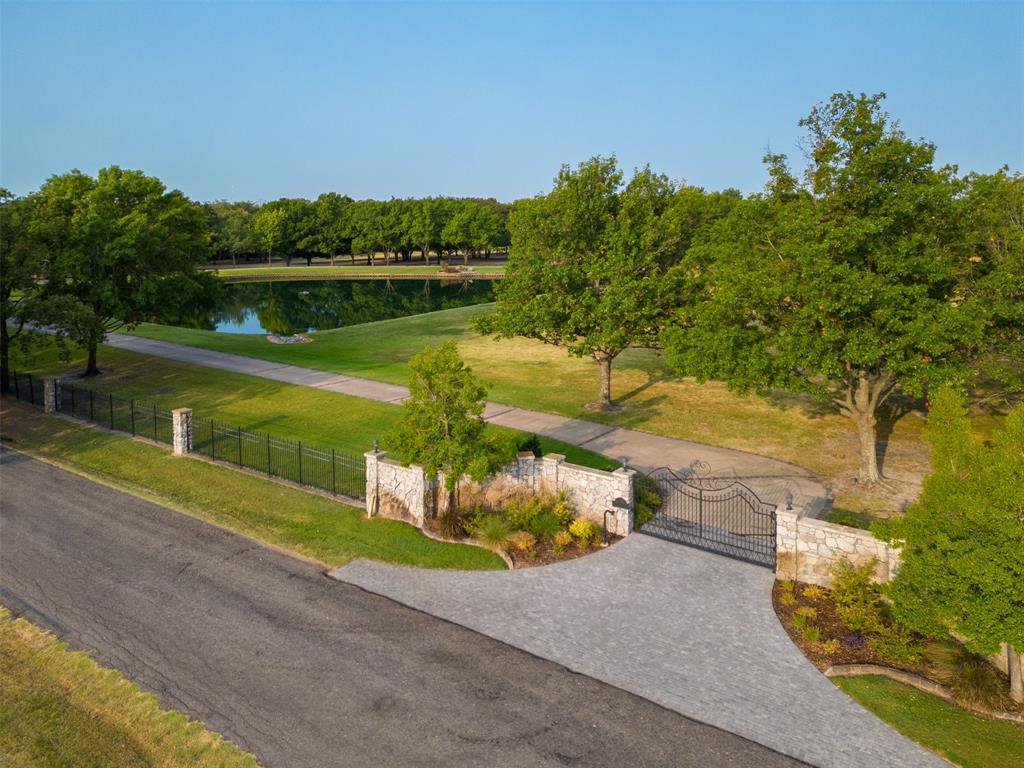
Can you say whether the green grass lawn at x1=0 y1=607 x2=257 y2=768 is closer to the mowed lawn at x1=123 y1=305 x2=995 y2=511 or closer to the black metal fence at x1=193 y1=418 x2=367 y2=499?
the black metal fence at x1=193 y1=418 x2=367 y2=499

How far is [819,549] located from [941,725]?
16.7 feet

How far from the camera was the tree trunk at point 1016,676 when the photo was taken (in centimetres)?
1296

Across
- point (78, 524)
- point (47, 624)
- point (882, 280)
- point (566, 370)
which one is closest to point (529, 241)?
point (566, 370)

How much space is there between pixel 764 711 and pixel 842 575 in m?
4.81

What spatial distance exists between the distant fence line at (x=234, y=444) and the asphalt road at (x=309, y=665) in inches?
185

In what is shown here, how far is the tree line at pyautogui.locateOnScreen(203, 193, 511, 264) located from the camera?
426 feet

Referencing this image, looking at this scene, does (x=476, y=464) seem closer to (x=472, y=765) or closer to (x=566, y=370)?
(x=472, y=765)

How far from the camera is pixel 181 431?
2638 centimetres

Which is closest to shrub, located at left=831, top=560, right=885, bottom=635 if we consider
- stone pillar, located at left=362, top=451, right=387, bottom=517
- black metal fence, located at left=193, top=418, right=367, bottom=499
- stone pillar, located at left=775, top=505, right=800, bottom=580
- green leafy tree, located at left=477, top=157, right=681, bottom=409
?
stone pillar, located at left=775, top=505, right=800, bottom=580

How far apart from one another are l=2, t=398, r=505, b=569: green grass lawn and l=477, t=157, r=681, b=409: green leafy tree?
521 inches

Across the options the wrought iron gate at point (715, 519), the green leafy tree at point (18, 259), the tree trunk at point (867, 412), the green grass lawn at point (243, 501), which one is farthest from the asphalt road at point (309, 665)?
the green leafy tree at point (18, 259)

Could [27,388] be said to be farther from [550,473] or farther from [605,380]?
[550,473]

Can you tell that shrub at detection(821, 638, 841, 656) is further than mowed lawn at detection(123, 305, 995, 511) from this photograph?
No

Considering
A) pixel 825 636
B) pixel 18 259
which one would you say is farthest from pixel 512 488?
pixel 18 259
